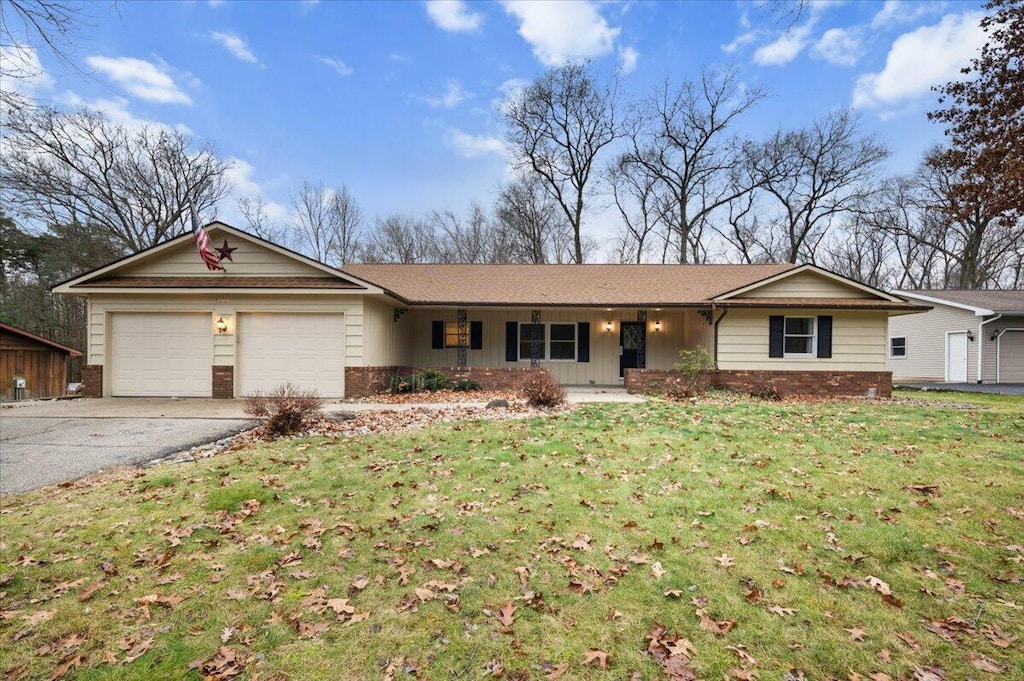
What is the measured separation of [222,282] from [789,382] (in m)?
15.4

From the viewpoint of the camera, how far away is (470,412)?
9.15 m

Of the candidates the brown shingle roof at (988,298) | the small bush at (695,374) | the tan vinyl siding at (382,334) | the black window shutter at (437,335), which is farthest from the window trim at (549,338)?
the brown shingle roof at (988,298)

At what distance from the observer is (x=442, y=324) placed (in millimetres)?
15852

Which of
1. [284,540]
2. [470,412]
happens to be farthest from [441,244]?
[284,540]

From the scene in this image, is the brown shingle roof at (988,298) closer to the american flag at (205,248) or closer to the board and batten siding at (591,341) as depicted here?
the board and batten siding at (591,341)

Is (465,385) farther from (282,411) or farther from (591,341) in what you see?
(282,411)

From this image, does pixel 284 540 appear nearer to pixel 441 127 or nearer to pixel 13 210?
pixel 441 127

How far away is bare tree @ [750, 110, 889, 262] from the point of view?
1043 inches

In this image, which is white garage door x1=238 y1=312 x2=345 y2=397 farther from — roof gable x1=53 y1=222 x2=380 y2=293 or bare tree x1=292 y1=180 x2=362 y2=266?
bare tree x1=292 y1=180 x2=362 y2=266

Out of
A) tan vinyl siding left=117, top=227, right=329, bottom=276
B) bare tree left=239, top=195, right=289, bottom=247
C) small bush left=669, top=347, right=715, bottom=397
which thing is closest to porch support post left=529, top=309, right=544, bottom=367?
small bush left=669, top=347, right=715, bottom=397

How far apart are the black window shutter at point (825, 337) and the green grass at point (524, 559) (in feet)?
26.0

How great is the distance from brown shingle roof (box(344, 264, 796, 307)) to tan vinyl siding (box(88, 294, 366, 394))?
6.13 feet

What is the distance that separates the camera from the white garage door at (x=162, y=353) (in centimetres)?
1195

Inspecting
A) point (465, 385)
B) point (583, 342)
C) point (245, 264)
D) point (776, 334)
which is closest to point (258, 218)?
point (245, 264)
